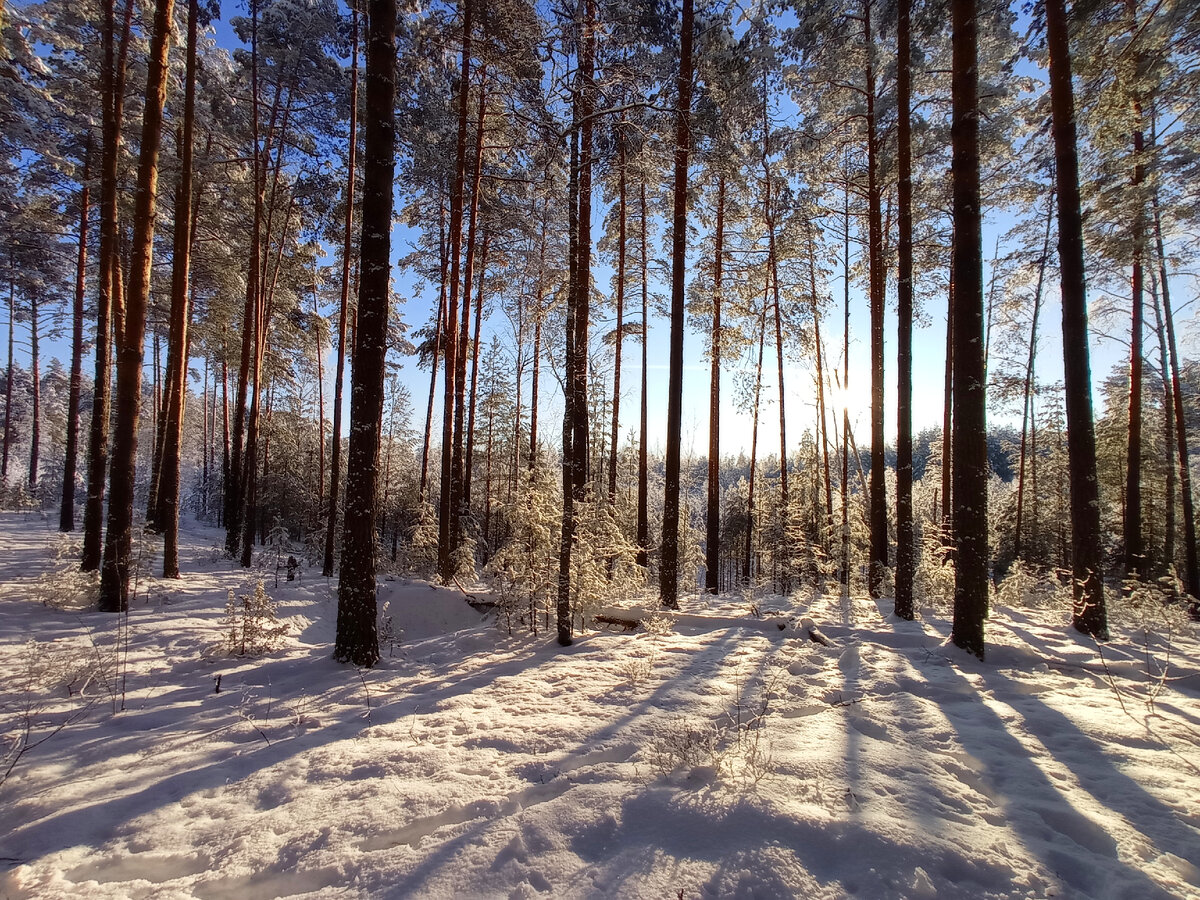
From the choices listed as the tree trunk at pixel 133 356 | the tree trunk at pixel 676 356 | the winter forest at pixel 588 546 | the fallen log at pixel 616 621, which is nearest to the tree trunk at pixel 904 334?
the winter forest at pixel 588 546

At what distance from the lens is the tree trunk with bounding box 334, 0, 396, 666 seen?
17.1ft

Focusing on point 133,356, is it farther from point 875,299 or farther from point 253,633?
point 875,299

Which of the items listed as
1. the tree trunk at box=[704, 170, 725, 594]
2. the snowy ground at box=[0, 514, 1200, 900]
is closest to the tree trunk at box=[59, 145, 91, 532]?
the snowy ground at box=[0, 514, 1200, 900]

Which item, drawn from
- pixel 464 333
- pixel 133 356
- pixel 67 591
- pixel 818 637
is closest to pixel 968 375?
pixel 818 637

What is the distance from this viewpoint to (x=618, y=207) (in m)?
12.7

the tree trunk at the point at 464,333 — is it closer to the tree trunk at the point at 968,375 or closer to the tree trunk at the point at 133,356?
the tree trunk at the point at 133,356

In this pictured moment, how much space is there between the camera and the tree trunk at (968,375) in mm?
5391

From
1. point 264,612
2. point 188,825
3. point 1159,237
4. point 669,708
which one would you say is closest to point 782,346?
point 1159,237

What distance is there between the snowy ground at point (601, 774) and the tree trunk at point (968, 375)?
2.29ft

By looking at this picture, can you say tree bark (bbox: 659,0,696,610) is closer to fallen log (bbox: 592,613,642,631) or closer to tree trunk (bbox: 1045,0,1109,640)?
fallen log (bbox: 592,613,642,631)

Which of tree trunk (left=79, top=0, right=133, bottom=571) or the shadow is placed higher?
tree trunk (left=79, top=0, right=133, bottom=571)

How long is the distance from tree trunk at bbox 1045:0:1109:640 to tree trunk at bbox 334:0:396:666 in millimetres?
8769

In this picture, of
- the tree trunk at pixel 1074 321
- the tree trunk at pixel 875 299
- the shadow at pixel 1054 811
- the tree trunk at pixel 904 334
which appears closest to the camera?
the shadow at pixel 1054 811

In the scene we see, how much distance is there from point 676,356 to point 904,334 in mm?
3727
